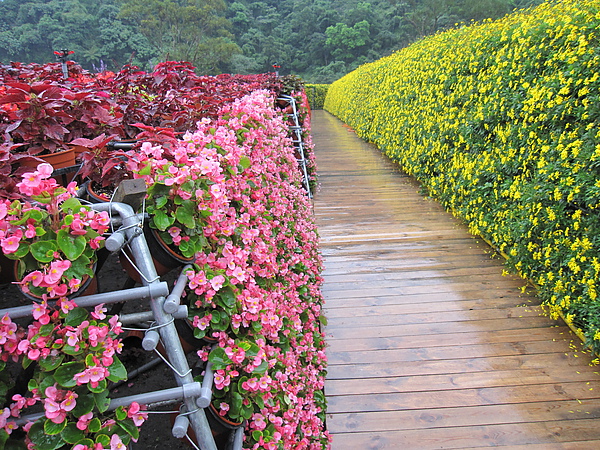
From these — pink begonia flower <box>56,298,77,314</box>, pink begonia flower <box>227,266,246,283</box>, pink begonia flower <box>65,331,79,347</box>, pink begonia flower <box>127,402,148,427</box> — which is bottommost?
pink begonia flower <box>127,402,148,427</box>

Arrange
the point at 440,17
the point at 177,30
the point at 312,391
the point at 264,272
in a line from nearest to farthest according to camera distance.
A: the point at 264,272
the point at 312,391
the point at 177,30
the point at 440,17

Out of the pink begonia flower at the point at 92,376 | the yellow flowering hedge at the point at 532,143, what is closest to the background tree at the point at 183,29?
the yellow flowering hedge at the point at 532,143

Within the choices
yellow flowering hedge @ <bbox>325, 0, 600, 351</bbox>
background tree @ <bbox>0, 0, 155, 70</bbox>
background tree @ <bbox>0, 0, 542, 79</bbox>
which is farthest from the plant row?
background tree @ <bbox>0, 0, 155, 70</bbox>

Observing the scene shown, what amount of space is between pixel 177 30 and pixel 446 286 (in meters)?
35.9

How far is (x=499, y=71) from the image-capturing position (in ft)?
12.4

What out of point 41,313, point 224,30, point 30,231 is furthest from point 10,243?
point 224,30

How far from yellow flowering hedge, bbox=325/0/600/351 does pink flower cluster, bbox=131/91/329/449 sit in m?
1.86

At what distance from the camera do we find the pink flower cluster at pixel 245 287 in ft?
3.94

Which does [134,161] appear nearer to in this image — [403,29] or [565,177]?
A: [565,177]

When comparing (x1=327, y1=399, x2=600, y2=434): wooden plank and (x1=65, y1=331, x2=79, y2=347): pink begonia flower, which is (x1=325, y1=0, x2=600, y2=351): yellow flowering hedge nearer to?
(x1=327, y1=399, x2=600, y2=434): wooden plank

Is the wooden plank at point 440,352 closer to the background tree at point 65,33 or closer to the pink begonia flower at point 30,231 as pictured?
the pink begonia flower at point 30,231

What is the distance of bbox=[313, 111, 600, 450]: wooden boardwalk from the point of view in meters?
2.17

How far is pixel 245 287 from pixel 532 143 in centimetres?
283

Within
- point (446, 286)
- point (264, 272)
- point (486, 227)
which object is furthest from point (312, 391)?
point (486, 227)
